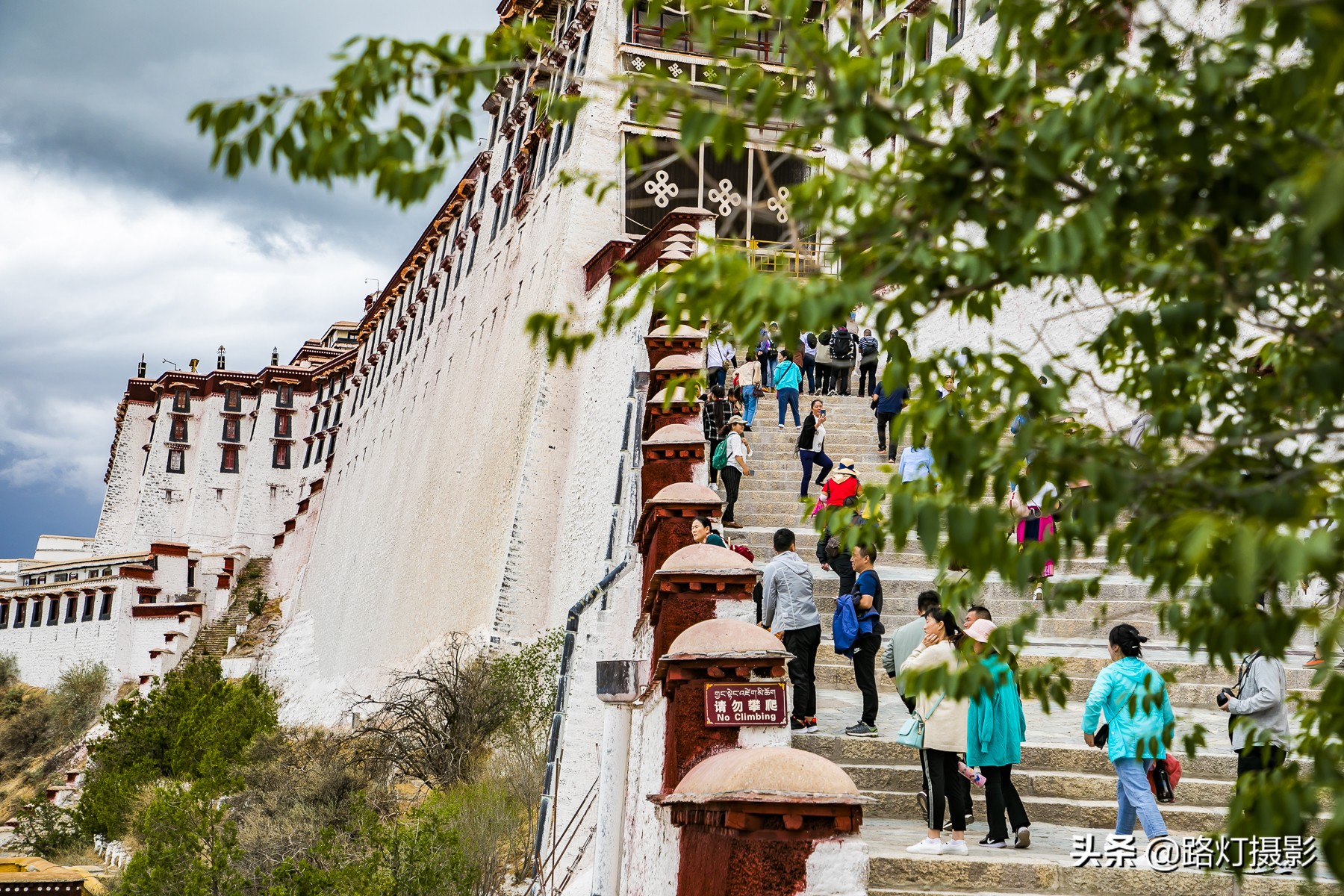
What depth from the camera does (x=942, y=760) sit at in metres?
6.41

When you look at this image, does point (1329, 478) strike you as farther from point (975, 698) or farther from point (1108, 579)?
point (1108, 579)

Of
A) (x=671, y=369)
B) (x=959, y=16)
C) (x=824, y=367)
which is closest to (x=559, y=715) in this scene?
(x=671, y=369)

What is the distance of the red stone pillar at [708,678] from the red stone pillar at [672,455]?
15.6 feet

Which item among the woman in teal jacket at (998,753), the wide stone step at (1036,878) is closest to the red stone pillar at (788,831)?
the wide stone step at (1036,878)

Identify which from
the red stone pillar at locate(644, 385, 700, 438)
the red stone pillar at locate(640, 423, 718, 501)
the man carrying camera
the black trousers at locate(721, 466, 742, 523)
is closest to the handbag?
the man carrying camera

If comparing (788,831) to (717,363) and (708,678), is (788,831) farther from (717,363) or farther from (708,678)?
(717,363)

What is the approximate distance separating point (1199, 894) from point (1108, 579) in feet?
18.3

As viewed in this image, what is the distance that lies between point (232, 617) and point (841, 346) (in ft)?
100

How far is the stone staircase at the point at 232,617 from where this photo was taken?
39938 millimetres

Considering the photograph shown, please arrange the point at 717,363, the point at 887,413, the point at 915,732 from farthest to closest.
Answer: the point at 717,363, the point at 887,413, the point at 915,732

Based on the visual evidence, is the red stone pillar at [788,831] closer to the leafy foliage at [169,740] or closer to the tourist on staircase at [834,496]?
the tourist on staircase at [834,496]

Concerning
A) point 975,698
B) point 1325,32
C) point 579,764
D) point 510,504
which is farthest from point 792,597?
point 510,504

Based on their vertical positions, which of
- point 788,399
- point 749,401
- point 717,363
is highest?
point 717,363

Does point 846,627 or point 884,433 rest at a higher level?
point 884,433
